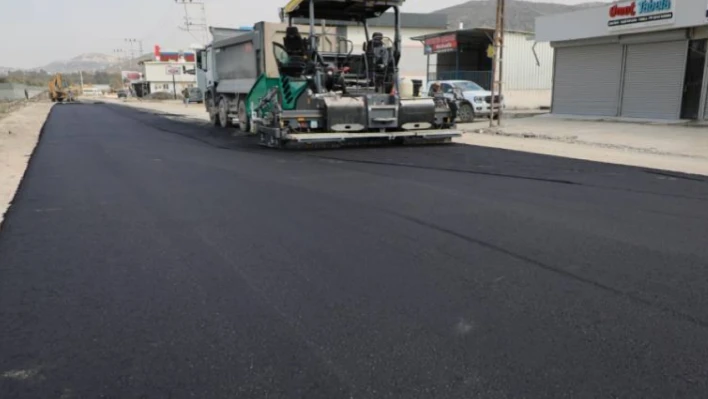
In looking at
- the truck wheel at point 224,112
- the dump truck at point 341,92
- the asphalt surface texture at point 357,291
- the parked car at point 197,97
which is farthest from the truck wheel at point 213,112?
the asphalt surface texture at point 357,291

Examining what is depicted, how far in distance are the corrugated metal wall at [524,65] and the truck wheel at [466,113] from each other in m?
11.8

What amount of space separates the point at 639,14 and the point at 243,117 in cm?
1380

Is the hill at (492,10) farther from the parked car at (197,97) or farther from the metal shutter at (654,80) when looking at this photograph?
the metal shutter at (654,80)

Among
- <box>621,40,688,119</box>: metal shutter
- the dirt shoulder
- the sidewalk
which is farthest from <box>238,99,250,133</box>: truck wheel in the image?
<box>621,40,688,119</box>: metal shutter

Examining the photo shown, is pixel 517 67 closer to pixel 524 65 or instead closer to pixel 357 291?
pixel 524 65

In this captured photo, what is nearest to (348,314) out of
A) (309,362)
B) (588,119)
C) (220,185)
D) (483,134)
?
(309,362)

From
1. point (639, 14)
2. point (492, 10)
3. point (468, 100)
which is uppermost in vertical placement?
point (492, 10)

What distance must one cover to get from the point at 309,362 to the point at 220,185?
5716 mm

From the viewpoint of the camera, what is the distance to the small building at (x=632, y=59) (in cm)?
1880

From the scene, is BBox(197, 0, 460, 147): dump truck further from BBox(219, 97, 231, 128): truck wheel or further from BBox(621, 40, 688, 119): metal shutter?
BBox(621, 40, 688, 119): metal shutter

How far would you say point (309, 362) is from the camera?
10.6ft

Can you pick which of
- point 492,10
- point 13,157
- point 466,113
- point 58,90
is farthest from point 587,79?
point 492,10

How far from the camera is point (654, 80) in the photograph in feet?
65.9

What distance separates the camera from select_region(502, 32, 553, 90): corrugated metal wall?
33.3 m
